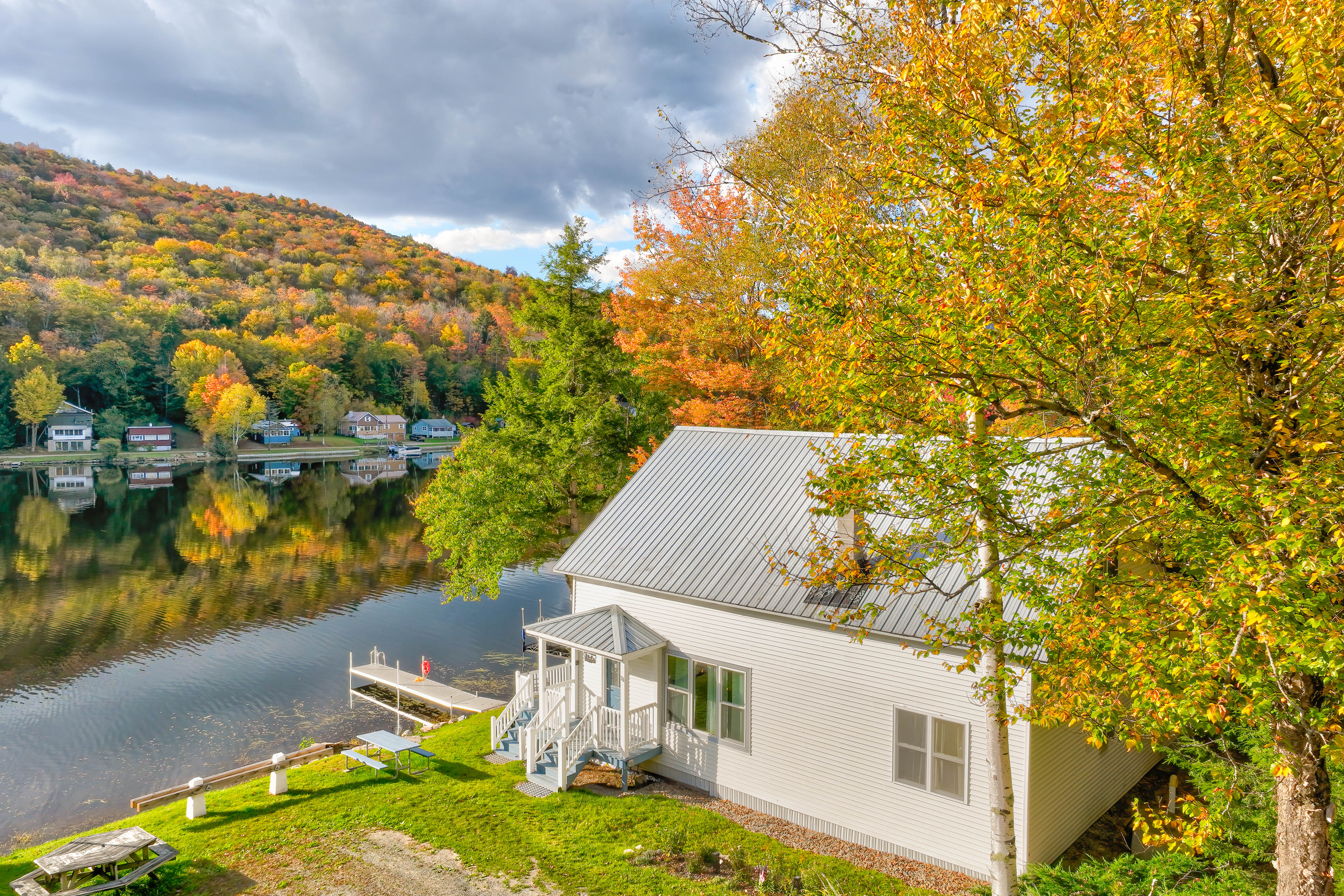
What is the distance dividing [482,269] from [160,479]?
10342cm

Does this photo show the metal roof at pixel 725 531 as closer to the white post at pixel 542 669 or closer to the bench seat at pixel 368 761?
the white post at pixel 542 669

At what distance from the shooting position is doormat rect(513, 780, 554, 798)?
520 inches

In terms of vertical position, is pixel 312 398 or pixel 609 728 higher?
pixel 312 398

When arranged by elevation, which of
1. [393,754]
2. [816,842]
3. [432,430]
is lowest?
[393,754]

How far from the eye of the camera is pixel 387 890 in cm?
1012

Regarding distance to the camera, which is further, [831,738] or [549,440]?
[549,440]

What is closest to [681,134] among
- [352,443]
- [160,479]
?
[160,479]

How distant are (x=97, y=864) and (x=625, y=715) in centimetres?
779

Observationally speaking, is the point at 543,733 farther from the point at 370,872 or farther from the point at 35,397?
the point at 35,397

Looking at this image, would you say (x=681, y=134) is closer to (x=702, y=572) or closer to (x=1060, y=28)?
(x=1060, y=28)

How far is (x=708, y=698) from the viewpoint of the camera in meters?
13.4

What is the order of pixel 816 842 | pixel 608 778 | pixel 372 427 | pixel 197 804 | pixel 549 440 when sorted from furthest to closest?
pixel 372 427 < pixel 549 440 < pixel 608 778 < pixel 197 804 < pixel 816 842

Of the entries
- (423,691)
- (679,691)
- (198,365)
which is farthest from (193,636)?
(198,365)

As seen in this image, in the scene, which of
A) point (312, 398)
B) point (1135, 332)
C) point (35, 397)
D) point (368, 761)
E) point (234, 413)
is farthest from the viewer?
point (312, 398)
